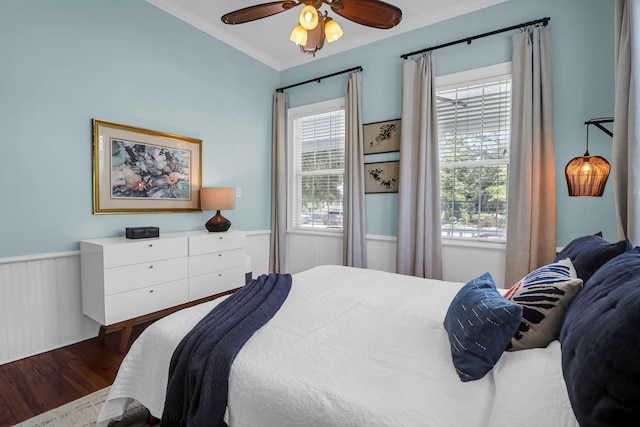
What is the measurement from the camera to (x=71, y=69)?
2.42 meters

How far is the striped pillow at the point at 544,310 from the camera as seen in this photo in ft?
3.40

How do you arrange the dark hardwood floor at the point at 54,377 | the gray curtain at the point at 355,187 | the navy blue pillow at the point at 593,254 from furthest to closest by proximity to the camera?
the gray curtain at the point at 355,187
the dark hardwood floor at the point at 54,377
the navy blue pillow at the point at 593,254

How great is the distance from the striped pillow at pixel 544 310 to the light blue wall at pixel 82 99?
2.94m

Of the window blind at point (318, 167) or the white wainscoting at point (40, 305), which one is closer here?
the white wainscoting at point (40, 305)

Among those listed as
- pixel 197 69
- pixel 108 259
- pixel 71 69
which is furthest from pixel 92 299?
pixel 197 69

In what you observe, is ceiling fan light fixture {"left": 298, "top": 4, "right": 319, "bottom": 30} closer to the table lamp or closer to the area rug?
the table lamp

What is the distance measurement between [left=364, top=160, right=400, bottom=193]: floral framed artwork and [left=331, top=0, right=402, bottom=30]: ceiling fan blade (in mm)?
1541

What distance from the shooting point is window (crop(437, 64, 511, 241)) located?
2.85 metres

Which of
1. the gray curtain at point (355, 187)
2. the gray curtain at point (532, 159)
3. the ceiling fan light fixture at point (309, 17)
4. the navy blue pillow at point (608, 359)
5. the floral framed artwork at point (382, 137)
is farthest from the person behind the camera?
the gray curtain at point (355, 187)

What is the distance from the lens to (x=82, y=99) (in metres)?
2.48

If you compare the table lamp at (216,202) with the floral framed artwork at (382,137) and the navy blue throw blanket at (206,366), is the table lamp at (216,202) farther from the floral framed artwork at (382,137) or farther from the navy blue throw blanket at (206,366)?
the navy blue throw blanket at (206,366)

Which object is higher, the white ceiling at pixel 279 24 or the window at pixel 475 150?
the white ceiling at pixel 279 24

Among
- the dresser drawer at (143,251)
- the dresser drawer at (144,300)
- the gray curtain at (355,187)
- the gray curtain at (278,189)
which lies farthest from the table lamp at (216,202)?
the gray curtain at (355,187)

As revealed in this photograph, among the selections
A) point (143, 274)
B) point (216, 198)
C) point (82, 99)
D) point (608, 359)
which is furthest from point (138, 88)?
point (608, 359)
